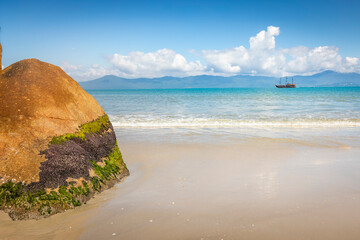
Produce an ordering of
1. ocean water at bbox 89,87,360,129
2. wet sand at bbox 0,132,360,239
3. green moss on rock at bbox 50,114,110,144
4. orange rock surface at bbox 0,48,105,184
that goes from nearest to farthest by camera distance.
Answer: wet sand at bbox 0,132,360,239 → orange rock surface at bbox 0,48,105,184 → green moss on rock at bbox 50,114,110,144 → ocean water at bbox 89,87,360,129

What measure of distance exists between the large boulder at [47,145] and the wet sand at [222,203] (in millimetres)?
261

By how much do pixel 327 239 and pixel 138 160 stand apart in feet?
16.2

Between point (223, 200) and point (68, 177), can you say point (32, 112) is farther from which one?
point (223, 200)

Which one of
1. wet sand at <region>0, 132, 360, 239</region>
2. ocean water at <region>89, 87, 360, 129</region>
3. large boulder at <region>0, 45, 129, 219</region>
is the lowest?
wet sand at <region>0, 132, 360, 239</region>

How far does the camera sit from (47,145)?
4031 mm

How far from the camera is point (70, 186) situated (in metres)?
3.95

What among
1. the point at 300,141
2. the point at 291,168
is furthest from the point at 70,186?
the point at 300,141

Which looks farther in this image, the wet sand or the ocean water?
the ocean water

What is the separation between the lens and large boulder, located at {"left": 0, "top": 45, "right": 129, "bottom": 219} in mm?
3611

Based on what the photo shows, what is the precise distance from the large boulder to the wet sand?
261mm

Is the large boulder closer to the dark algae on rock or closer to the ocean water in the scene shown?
Result: the dark algae on rock

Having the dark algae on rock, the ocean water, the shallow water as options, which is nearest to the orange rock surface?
the dark algae on rock

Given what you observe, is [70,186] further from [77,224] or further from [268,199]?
[268,199]

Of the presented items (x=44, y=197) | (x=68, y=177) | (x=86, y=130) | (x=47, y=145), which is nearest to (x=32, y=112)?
(x=47, y=145)
